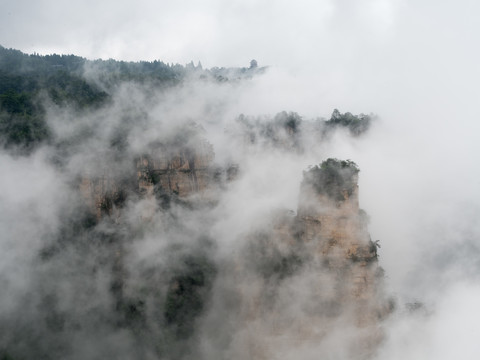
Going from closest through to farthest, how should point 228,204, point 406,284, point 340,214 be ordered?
point 340,214 < point 228,204 < point 406,284

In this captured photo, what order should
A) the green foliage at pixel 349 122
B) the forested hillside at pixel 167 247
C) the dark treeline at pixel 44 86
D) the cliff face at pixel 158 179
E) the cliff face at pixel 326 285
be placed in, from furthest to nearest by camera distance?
the green foliage at pixel 349 122 < the dark treeline at pixel 44 86 < the cliff face at pixel 158 179 < the forested hillside at pixel 167 247 < the cliff face at pixel 326 285

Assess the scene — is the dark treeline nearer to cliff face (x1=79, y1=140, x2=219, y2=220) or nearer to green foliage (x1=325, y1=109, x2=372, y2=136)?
cliff face (x1=79, y1=140, x2=219, y2=220)

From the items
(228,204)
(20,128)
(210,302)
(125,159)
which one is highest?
(20,128)

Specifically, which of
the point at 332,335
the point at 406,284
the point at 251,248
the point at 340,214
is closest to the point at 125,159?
the point at 251,248

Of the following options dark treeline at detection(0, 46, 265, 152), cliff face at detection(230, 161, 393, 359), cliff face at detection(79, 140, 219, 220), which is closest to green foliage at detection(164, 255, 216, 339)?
cliff face at detection(230, 161, 393, 359)

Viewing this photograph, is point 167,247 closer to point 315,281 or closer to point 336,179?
point 315,281

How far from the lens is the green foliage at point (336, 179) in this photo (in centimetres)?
1991

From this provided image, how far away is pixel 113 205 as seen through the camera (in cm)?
2408

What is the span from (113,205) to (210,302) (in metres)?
7.46

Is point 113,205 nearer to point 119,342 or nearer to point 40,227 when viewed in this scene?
point 40,227

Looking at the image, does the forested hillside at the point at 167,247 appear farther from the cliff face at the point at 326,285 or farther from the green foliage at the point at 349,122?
the green foliage at the point at 349,122

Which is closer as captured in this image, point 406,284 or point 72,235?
point 72,235

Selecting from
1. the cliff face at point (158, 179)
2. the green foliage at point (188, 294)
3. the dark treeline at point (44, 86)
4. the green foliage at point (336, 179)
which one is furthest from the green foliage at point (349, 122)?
the green foliage at point (188, 294)

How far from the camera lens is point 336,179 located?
19984 mm
